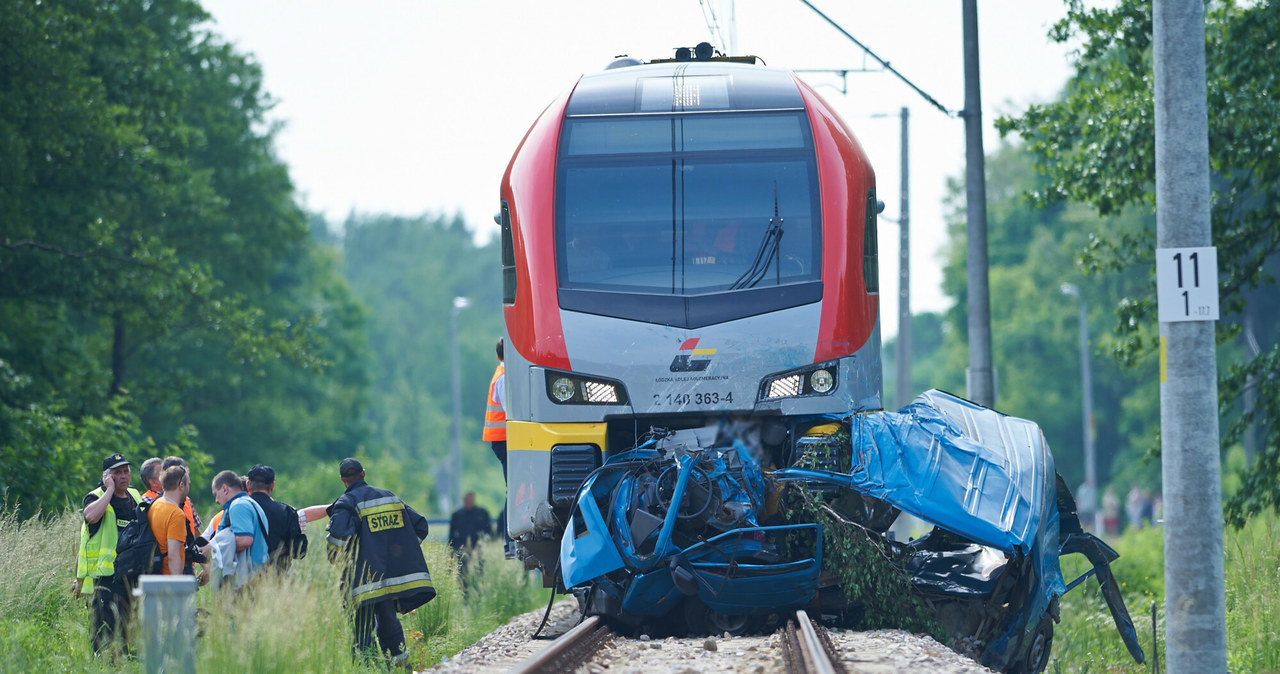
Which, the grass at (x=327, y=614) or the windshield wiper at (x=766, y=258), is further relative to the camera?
the windshield wiper at (x=766, y=258)

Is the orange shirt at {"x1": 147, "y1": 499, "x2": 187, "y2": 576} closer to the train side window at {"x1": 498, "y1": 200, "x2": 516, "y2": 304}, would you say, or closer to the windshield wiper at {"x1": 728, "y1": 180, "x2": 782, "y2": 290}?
the train side window at {"x1": 498, "y1": 200, "x2": 516, "y2": 304}

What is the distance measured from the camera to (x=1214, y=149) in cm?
1451

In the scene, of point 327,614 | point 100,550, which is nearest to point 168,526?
point 100,550

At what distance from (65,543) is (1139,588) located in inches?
457

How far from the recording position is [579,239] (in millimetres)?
9445

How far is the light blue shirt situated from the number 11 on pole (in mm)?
5677

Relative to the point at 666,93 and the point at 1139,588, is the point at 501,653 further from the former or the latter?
the point at 1139,588

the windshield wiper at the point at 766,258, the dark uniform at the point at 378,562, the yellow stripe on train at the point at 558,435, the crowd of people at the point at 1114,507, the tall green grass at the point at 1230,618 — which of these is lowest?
the crowd of people at the point at 1114,507

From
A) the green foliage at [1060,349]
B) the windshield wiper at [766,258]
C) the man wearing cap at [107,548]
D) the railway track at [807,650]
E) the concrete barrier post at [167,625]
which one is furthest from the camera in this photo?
the green foliage at [1060,349]

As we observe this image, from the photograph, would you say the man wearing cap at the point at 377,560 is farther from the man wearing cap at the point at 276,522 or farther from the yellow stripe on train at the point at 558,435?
the yellow stripe on train at the point at 558,435

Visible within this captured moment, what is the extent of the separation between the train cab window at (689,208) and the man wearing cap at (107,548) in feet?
11.0

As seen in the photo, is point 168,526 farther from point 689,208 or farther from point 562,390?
point 689,208

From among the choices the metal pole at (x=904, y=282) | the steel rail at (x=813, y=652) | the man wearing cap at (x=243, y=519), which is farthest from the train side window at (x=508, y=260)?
the metal pole at (x=904, y=282)

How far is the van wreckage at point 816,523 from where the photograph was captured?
28.4 ft
